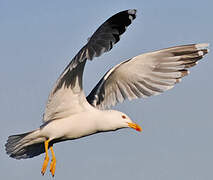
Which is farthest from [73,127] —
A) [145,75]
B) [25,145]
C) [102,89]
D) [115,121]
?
[145,75]

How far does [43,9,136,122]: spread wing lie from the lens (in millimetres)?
10141

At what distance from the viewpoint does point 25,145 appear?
12.2 metres

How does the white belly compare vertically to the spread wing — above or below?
below

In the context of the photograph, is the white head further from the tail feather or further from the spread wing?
the tail feather

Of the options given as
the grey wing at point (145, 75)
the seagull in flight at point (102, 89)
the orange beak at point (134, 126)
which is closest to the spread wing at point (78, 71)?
the seagull in flight at point (102, 89)

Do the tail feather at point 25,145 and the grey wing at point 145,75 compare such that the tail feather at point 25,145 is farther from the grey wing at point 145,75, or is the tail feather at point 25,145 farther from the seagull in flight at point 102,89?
the grey wing at point 145,75

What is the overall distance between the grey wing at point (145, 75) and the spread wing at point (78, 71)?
1.22 meters

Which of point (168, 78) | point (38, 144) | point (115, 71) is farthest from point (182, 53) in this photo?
point (38, 144)

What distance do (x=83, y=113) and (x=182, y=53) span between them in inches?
95.1

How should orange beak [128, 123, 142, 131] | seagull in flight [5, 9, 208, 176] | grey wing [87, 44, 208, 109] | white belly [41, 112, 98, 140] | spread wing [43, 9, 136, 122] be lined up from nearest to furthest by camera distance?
spread wing [43, 9, 136, 122] < seagull in flight [5, 9, 208, 176] < white belly [41, 112, 98, 140] < orange beak [128, 123, 142, 131] < grey wing [87, 44, 208, 109]

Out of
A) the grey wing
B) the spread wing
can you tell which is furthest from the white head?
the grey wing

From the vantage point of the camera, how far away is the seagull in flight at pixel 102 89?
421 inches

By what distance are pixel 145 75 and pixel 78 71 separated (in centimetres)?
239

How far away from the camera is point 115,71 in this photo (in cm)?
1307
